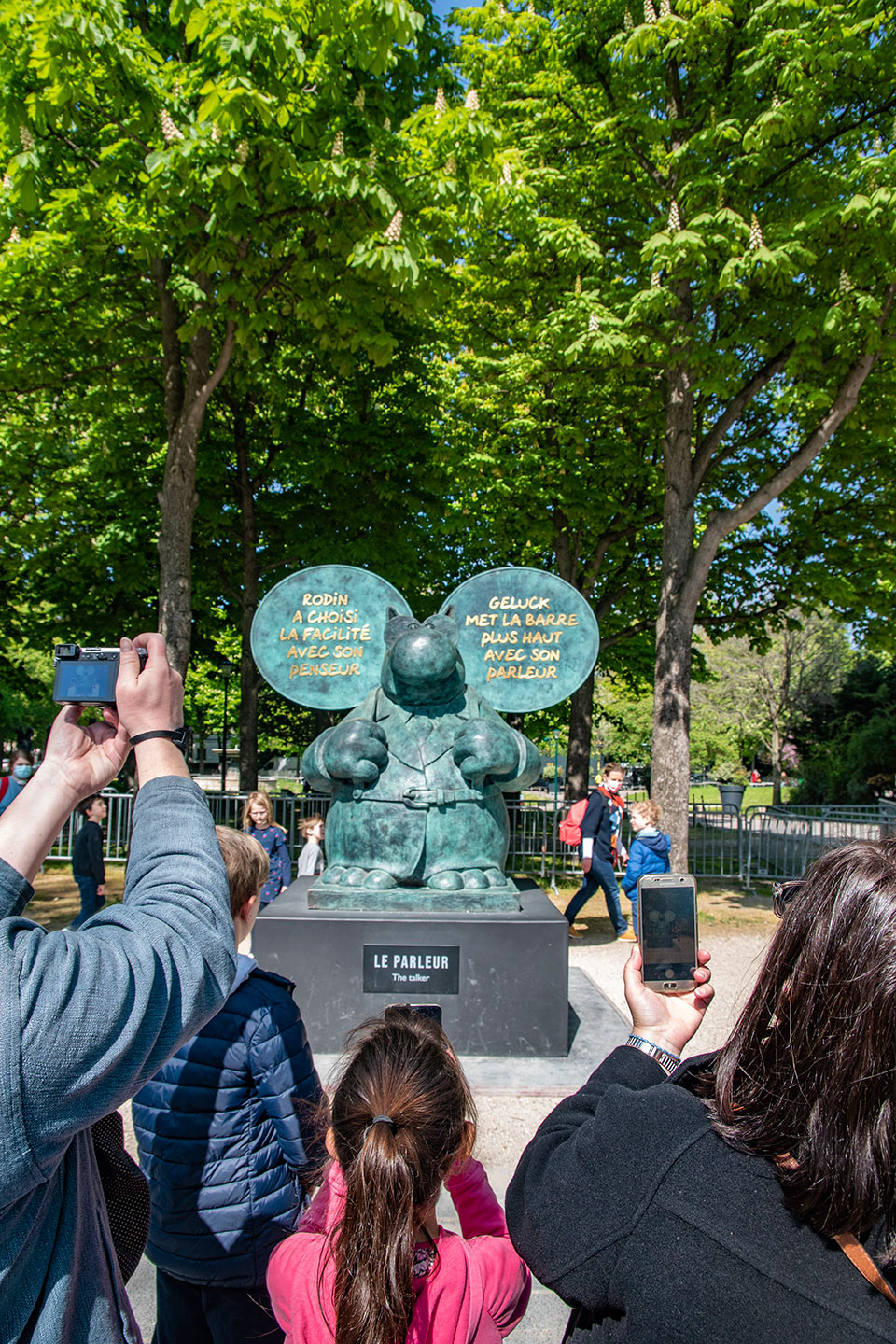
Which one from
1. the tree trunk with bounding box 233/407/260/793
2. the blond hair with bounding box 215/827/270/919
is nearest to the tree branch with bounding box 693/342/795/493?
the tree trunk with bounding box 233/407/260/793

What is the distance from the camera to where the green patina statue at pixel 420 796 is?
5562 mm

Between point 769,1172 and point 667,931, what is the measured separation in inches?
26.8

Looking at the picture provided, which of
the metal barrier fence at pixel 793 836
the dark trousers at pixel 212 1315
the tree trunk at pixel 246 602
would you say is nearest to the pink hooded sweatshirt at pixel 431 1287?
the dark trousers at pixel 212 1315

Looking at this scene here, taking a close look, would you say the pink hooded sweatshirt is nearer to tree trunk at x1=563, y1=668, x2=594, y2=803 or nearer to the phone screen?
the phone screen

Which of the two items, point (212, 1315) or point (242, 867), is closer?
point (212, 1315)

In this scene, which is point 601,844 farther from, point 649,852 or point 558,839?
point 558,839

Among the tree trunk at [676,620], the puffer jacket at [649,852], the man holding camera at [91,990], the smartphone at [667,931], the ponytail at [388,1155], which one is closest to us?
the man holding camera at [91,990]

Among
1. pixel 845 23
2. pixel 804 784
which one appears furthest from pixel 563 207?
pixel 804 784

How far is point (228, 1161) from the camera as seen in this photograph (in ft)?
7.31

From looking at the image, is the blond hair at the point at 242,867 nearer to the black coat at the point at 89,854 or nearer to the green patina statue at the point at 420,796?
the green patina statue at the point at 420,796

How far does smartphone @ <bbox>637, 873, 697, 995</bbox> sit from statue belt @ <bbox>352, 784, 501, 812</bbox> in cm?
374

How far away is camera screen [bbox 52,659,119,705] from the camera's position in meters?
1.48

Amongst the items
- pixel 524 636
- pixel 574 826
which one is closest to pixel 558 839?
pixel 574 826

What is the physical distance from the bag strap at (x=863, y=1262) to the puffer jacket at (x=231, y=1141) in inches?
62.2
